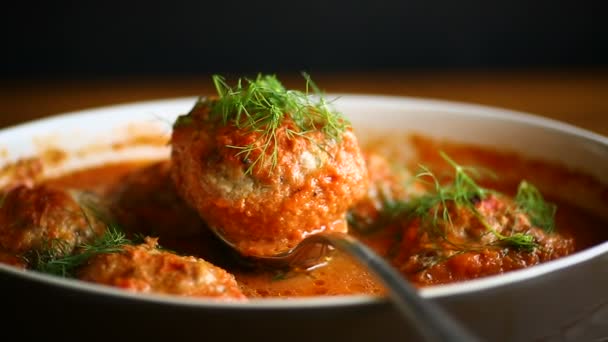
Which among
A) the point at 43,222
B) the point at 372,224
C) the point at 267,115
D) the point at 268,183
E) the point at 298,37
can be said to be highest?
the point at 298,37

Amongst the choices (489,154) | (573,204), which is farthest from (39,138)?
(573,204)

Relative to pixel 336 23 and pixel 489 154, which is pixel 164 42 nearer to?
pixel 336 23

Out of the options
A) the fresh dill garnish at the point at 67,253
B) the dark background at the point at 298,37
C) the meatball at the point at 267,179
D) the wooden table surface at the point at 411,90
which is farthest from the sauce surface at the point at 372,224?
the dark background at the point at 298,37

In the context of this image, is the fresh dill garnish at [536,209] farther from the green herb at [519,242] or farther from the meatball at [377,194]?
the meatball at [377,194]

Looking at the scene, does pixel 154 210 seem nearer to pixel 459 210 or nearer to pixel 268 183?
pixel 268 183

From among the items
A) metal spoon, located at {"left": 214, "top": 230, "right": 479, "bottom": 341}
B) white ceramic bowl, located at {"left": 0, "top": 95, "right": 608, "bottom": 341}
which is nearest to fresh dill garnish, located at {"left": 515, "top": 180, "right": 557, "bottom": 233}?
white ceramic bowl, located at {"left": 0, "top": 95, "right": 608, "bottom": 341}


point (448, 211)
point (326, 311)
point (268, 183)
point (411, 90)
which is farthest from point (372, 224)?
point (411, 90)

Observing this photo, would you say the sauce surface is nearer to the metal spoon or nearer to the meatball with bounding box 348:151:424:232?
the meatball with bounding box 348:151:424:232
